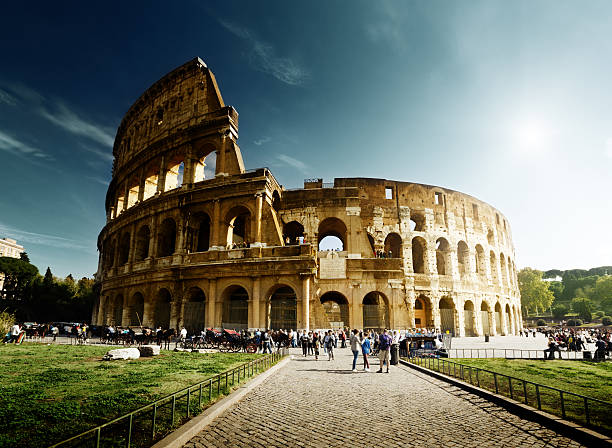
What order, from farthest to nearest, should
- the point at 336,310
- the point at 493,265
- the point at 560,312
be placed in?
1. the point at 560,312
2. the point at 493,265
3. the point at 336,310

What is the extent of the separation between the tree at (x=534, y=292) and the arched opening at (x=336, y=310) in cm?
4545

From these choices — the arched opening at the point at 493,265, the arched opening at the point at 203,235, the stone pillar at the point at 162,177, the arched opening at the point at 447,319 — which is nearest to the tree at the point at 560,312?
the arched opening at the point at 493,265

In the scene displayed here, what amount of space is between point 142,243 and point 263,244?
12396 millimetres

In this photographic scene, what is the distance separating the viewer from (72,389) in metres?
7.44

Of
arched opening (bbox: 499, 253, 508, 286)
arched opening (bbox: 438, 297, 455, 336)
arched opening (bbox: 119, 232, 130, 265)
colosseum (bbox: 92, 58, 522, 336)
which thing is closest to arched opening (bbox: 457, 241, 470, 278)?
colosseum (bbox: 92, 58, 522, 336)

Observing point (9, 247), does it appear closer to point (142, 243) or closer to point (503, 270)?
point (142, 243)

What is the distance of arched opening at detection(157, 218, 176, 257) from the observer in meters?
27.0

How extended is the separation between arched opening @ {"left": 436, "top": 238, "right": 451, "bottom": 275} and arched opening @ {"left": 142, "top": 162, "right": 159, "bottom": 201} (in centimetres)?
2621

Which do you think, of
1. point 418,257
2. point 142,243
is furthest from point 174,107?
point 418,257

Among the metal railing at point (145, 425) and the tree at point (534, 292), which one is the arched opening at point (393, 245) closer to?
the metal railing at point (145, 425)

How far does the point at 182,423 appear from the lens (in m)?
5.36

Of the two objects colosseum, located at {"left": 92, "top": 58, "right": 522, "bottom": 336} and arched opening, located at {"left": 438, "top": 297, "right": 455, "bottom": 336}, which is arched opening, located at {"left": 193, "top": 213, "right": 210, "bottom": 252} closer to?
colosseum, located at {"left": 92, "top": 58, "right": 522, "bottom": 336}

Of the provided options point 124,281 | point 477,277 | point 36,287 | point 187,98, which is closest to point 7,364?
point 124,281

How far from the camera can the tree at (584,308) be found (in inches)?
2640
